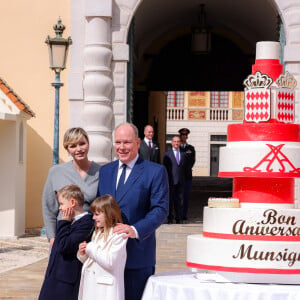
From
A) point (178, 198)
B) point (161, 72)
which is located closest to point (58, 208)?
point (178, 198)

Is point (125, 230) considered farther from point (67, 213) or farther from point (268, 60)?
point (268, 60)

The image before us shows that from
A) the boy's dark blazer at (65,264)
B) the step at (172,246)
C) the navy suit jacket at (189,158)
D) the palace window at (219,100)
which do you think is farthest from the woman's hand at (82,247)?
the palace window at (219,100)

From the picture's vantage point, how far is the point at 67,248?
5.76 metres

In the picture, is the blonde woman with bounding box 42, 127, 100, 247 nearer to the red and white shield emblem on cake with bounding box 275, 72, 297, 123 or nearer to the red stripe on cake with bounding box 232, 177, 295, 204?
the red stripe on cake with bounding box 232, 177, 295, 204

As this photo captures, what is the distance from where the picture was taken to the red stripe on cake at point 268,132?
5711 millimetres

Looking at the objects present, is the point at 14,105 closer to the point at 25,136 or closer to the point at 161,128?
the point at 25,136

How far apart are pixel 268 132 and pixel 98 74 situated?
→ 8.28m

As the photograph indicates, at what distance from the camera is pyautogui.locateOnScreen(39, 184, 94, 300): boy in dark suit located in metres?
5.78

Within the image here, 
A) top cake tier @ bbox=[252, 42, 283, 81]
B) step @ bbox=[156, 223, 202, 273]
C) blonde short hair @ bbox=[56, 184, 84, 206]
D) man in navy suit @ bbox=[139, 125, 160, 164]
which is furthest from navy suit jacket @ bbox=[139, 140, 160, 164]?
blonde short hair @ bbox=[56, 184, 84, 206]

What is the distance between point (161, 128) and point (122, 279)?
21.6 meters

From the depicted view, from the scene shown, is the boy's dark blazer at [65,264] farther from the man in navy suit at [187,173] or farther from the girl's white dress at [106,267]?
the man in navy suit at [187,173]

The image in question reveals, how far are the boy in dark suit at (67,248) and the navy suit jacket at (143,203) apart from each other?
22cm

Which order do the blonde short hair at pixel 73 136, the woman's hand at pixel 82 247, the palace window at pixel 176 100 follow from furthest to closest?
the palace window at pixel 176 100
the blonde short hair at pixel 73 136
the woman's hand at pixel 82 247

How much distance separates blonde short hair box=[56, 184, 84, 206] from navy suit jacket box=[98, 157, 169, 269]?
171 mm
